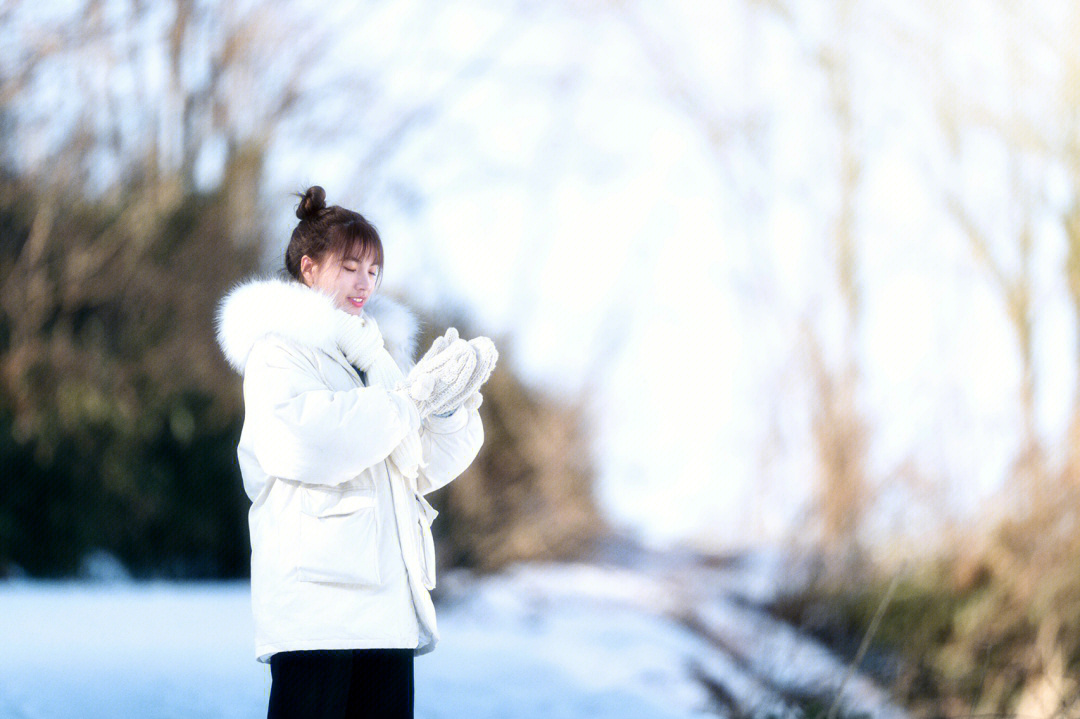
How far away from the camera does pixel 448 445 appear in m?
1.74

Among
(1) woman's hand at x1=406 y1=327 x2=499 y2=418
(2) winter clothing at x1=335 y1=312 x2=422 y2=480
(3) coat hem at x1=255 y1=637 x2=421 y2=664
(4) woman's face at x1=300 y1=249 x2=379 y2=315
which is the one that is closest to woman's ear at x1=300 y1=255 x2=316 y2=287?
(4) woman's face at x1=300 y1=249 x2=379 y2=315

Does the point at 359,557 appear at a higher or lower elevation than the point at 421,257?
lower

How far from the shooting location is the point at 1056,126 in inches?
164

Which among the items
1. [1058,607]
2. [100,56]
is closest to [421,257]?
[100,56]

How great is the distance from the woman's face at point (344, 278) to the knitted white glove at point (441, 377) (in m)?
0.18

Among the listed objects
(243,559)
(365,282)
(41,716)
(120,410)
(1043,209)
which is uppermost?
(1043,209)

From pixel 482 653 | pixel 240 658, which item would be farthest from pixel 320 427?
pixel 482 653

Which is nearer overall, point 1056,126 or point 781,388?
point 1056,126

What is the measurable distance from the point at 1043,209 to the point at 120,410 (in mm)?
4184

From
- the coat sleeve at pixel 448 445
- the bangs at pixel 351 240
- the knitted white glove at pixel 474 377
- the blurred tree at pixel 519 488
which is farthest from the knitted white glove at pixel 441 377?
the blurred tree at pixel 519 488

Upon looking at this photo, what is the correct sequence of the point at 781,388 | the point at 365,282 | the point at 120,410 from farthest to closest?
the point at 120,410 → the point at 781,388 → the point at 365,282

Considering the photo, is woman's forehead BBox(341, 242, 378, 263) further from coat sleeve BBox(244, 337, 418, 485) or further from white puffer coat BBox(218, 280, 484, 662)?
coat sleeve BBox(244, 337, 418, 485)

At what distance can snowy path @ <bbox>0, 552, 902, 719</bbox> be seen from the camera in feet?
8.75

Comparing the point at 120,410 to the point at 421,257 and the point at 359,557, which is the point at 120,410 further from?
Result: the point at 359,557
